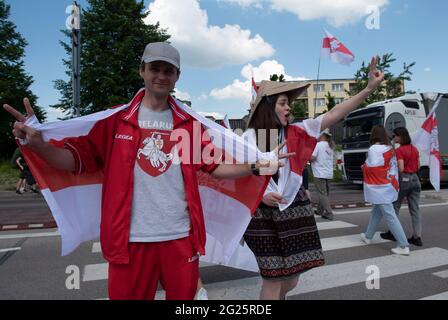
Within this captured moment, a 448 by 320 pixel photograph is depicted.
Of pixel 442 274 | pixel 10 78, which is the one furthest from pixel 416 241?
pixel 10 78

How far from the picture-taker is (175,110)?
81.1 inches

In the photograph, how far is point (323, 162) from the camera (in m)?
7.60

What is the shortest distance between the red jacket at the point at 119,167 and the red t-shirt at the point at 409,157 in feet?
15.5

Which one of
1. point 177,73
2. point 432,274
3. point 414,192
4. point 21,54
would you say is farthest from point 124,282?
point 21,54

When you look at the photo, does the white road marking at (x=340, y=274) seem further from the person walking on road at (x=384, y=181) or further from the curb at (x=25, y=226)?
the curb at (x=25, y=226)

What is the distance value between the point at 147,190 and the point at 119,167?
7.6 inches

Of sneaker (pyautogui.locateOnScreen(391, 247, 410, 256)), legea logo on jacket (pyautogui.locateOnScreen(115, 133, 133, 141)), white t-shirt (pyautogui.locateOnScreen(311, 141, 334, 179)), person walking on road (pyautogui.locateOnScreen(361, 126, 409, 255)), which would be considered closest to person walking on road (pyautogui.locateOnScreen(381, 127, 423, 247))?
person walking on road (pyautogui.locateOnScreen(361, 126, 409, 255))

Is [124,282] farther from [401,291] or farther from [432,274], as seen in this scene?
[432,274]

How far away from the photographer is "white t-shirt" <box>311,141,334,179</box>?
24.8ft

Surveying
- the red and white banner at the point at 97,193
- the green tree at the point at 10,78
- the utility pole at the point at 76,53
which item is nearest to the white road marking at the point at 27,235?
the utility pole at the point at 76,53

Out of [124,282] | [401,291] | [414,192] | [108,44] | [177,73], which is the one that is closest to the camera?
[124,282]

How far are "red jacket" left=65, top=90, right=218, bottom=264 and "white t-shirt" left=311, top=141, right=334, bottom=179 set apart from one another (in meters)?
5.91

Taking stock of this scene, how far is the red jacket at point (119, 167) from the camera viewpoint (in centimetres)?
182

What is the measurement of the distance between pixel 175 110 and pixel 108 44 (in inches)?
1136
